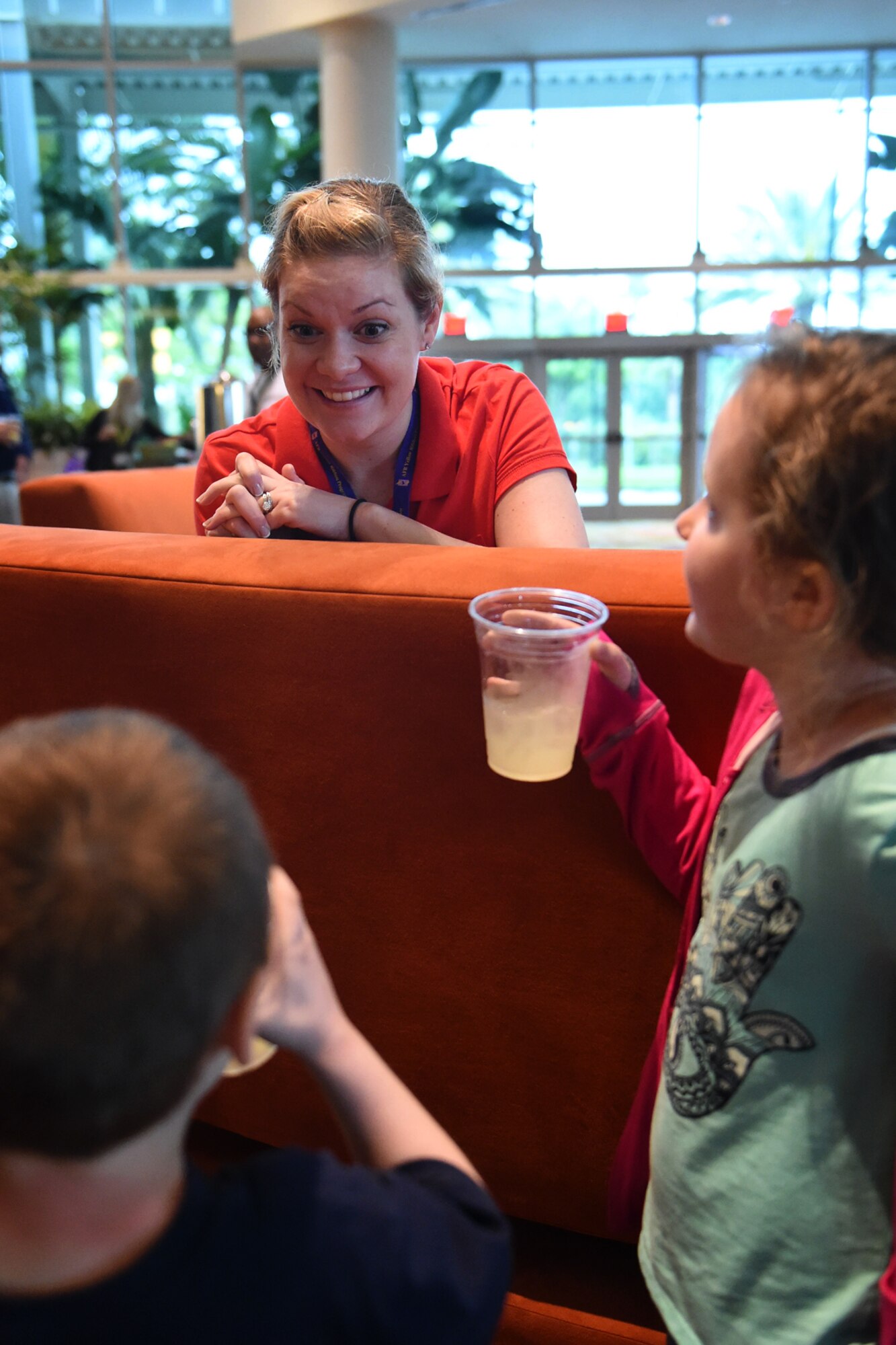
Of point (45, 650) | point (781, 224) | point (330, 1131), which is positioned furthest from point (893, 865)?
point (781, 224)

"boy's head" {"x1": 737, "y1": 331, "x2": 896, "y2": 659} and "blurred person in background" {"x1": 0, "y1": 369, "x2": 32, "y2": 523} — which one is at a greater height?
"boy's head" {"x1": 737, "y1": 331, "x2": 896, "y2": 659}

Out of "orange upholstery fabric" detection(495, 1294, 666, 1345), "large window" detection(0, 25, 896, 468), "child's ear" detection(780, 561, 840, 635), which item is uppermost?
"large window" detection(0, 25, 896, 468)

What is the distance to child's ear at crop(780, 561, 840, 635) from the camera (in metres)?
0.85

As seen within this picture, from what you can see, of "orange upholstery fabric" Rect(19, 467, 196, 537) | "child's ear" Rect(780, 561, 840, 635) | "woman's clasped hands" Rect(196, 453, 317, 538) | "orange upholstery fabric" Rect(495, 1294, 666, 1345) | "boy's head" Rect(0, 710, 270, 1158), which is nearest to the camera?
"boy's head" Rect(0, 710, 270, 1158)

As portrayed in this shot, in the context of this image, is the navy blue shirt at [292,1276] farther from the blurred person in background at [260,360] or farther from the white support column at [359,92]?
the white support column at [359,92]

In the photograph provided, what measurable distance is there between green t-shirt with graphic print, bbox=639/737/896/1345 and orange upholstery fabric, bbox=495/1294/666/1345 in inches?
16.8

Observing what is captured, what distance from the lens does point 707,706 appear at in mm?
1188

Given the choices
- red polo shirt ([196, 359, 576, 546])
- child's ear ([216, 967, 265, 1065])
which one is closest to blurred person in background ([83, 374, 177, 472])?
red polo shirt ([196, 359, 576, 546])

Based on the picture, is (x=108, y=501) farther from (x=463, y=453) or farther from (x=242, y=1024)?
(x=242, y=1024)

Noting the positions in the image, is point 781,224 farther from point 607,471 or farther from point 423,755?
point 423,755

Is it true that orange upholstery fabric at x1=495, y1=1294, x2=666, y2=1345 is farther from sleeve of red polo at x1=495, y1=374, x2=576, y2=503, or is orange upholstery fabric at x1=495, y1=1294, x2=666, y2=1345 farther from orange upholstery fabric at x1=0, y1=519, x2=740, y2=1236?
sleeve of red polo at x1=495, y1=374, x2=576, y2=503

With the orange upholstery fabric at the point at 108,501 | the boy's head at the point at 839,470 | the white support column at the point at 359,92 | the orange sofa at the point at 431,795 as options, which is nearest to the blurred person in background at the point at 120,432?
the white support column at the point at 359,92

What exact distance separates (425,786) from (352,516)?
0.80 m

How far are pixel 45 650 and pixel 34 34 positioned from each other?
12.3 metres
